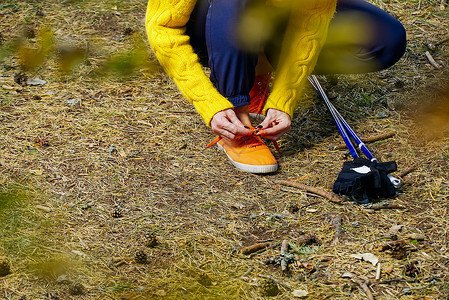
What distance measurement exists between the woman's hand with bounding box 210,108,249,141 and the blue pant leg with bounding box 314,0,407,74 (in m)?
0.64

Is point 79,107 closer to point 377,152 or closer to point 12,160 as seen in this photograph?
point 12,160

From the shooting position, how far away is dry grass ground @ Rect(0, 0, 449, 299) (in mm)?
1674

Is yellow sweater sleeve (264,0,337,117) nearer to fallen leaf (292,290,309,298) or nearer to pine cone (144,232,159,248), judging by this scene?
pine cone (144,232,159,248)

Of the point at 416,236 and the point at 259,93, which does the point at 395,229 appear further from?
the point at 259,93

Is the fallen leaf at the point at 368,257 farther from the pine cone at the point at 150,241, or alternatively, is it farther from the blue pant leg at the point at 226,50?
the blue pant leg at the point at 226,50

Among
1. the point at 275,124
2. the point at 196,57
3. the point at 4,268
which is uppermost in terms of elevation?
the point at 196,57

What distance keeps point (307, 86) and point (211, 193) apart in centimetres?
117

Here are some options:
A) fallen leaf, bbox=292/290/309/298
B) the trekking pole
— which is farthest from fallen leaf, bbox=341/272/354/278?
the trekking pole

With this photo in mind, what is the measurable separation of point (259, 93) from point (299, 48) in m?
0.46

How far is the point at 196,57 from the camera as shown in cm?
227

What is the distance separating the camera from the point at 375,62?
259cm

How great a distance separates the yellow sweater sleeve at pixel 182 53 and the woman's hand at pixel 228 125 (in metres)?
0.02

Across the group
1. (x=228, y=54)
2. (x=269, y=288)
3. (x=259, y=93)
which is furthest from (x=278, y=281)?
(x=259, y=93)

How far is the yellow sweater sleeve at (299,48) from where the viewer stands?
2.26m
